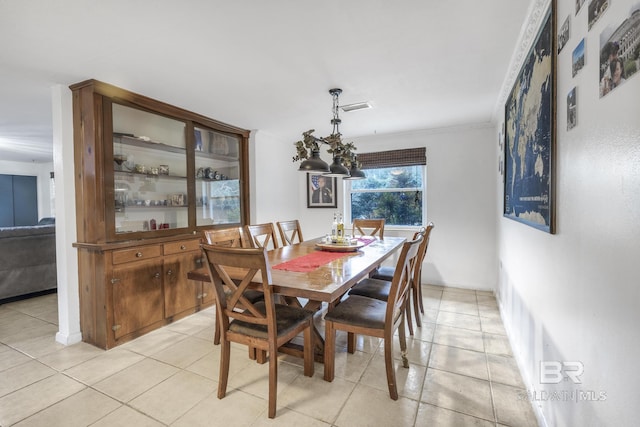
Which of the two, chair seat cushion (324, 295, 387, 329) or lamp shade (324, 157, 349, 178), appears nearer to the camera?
chair seat cushion (324, 295, 387, 329)

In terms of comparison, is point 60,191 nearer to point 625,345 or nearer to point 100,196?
point 100,196

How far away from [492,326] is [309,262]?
6.37ft

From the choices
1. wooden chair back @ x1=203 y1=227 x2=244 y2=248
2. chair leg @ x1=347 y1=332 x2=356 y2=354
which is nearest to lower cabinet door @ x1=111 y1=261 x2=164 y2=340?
wooden chair back @ x1=203 y1=227 x2=244 y2=248

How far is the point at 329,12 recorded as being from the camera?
5.18 feet

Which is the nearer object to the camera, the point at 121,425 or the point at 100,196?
the point at 121,425

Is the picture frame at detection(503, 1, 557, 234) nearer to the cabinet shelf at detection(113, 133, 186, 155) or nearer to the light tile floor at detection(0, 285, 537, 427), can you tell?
the light tile floor at detection(0, 285, 537, 427)

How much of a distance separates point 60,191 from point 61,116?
2.06 ft

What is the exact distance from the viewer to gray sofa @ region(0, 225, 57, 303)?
348 centimetres

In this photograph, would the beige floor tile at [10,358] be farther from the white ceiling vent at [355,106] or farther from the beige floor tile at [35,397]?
the white ceiling vent at [355,106]

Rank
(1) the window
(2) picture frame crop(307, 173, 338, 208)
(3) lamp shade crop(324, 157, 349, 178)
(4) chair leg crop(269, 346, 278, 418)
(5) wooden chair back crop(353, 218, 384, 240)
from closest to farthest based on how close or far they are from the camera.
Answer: (4) chair leg crop(269, 346, 278, 418)
(3) lamp shade crop(324, 157, 349, 178)
(5) wooden chair back crop(353, 218, 384, 240)
(1) the window
(2) picture frame crop(307, 173, 338, 208)

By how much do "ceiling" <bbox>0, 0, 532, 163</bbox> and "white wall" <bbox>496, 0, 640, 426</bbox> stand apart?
709 millimetres

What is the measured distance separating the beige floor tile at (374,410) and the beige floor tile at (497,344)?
101cm

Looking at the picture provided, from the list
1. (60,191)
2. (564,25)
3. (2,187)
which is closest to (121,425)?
(60,191)

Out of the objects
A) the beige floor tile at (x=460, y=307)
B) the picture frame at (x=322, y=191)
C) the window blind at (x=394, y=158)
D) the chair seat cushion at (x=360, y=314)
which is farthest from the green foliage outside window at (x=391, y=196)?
the chair seat cushion at (x=360, y=314)
